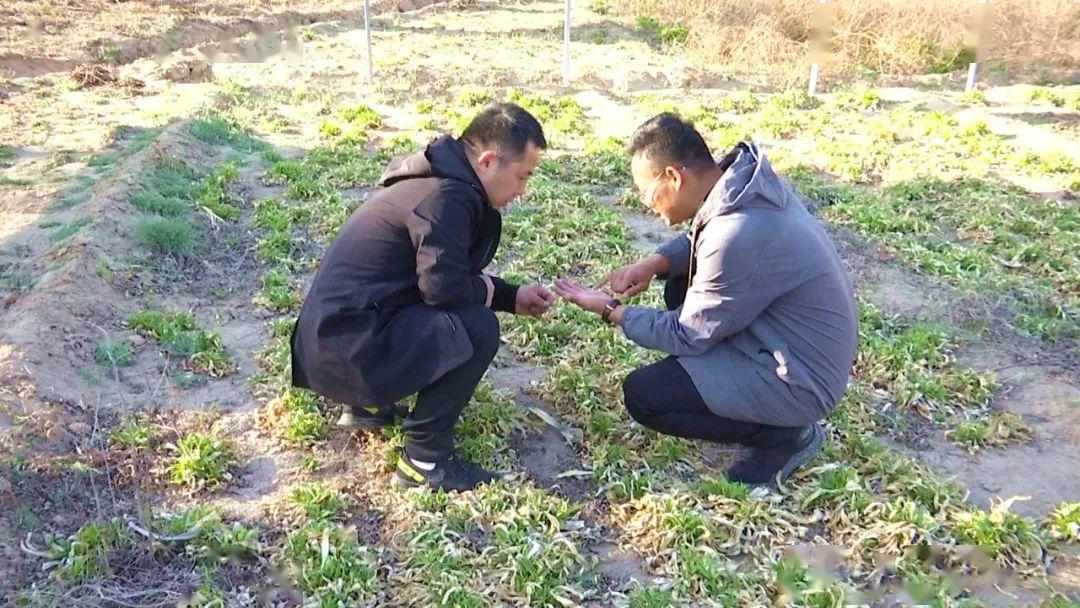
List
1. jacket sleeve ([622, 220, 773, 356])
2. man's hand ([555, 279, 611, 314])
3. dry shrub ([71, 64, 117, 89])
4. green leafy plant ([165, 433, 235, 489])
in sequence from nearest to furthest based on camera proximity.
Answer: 1. jacket sleeve ([622, 220, 773, 356])
2. green leafy plant ([165, 433, 235, 489])
3. man's hand ([555, 279, 611, 314])
4. dry shrub ([71, 64, 117, 89])

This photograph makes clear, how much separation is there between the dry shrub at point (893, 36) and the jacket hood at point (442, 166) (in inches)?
393

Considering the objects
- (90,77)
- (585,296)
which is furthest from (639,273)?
(90,77)

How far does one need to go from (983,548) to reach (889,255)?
3.37 metres

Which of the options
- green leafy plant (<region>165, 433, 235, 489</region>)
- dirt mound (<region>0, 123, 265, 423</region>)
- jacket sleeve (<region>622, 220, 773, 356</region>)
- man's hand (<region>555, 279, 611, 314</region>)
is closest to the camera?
jacket sleeve (<region>622, 220, 773, 356</region>)

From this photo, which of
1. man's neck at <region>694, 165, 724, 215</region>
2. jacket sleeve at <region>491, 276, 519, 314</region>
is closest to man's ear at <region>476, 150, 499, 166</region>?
jacket sleeve at <region>491, 276, 519, 314</region>

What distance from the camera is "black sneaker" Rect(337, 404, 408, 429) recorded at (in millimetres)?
4180

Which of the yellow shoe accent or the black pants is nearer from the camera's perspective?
the black pants

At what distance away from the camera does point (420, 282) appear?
3.48 meters

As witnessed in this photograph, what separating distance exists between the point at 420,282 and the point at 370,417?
3.32 feet

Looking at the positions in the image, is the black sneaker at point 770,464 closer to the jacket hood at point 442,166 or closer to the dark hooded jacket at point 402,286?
the dark hooded jacket at point 402,286

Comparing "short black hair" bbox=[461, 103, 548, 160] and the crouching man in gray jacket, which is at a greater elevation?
"short black hair" bbox=[461, 103, 548, 160]

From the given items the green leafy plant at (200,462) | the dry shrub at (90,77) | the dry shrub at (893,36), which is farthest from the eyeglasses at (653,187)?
the dry shrub at (90,77)

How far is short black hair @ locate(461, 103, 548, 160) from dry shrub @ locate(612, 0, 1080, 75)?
32.3 ft

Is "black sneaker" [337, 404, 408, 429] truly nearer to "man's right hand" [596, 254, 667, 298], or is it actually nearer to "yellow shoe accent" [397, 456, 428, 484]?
"yellow shoe accent" [397, 456, 428, 484]
